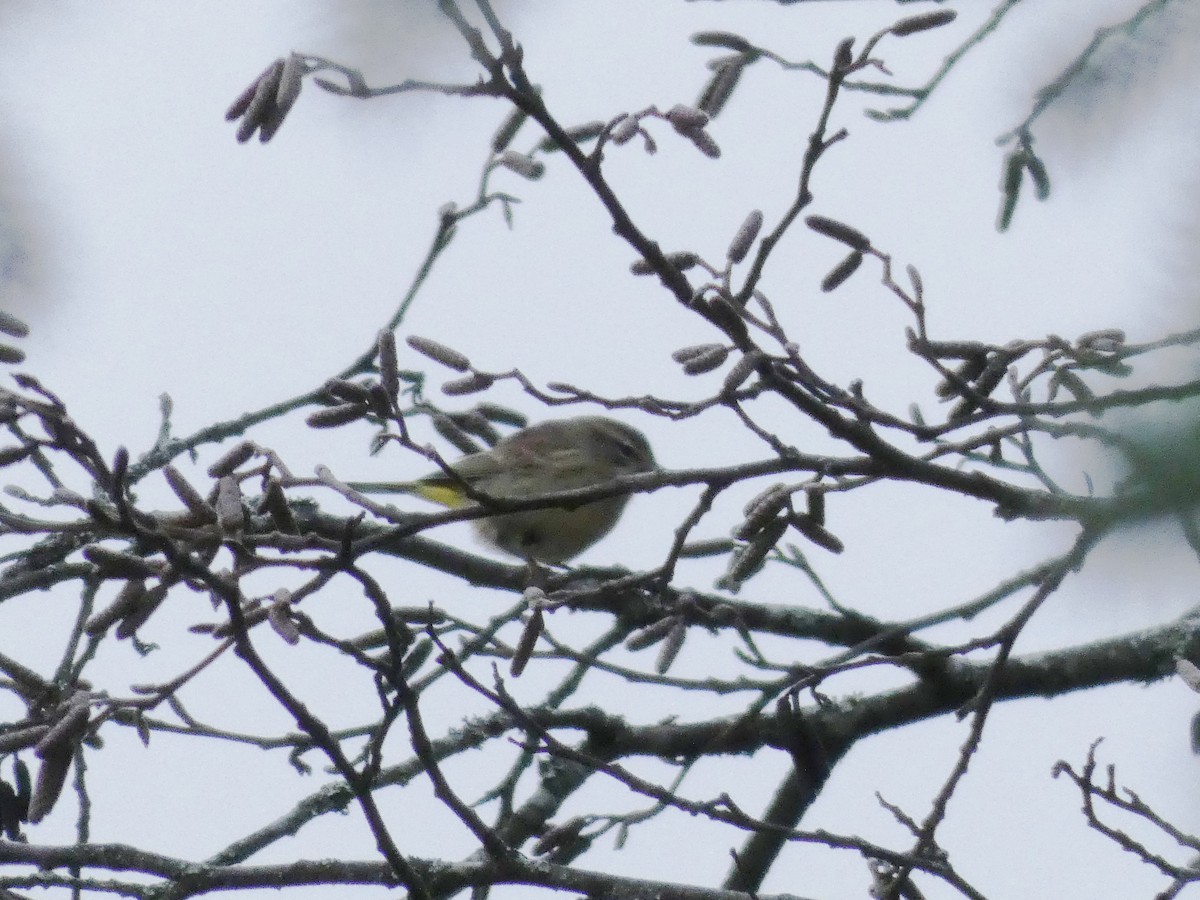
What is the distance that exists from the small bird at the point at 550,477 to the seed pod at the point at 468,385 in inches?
118

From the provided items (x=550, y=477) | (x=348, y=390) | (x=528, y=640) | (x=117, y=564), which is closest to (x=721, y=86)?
(x=348, y=390)

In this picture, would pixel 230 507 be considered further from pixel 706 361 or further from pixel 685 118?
pixel 685 118

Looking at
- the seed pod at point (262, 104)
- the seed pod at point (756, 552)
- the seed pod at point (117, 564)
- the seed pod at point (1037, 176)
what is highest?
the seed pod at point (262, 104)

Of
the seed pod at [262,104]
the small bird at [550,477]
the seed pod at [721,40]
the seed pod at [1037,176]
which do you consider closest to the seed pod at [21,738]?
the seed pod at [262,104]

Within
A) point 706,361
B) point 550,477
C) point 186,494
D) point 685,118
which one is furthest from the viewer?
point 550,477

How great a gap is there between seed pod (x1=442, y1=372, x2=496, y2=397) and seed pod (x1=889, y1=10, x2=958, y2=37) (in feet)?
2.96

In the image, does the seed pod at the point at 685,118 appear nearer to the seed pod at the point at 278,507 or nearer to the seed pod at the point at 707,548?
the seed pod at the point at 278,507

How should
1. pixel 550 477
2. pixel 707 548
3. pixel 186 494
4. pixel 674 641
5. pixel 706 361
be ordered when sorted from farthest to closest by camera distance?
pixel 550 477
pixel 707 548
pixel 674 641
pixel 706 361
pixel 186 494

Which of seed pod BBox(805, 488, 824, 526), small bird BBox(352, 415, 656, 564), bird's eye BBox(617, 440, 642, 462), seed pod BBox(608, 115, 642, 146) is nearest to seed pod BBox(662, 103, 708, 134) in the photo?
seed pod BBox(608, 115, 642, 146)

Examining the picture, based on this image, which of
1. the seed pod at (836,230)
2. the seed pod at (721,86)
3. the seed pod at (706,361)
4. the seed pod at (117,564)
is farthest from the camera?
the seed pod at (721,86)

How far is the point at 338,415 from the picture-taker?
8.01 feet

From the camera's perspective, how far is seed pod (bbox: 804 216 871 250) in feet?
8.38

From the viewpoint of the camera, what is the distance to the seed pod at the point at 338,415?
7.91 ft

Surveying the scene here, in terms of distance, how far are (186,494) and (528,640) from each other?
2.34 feet
